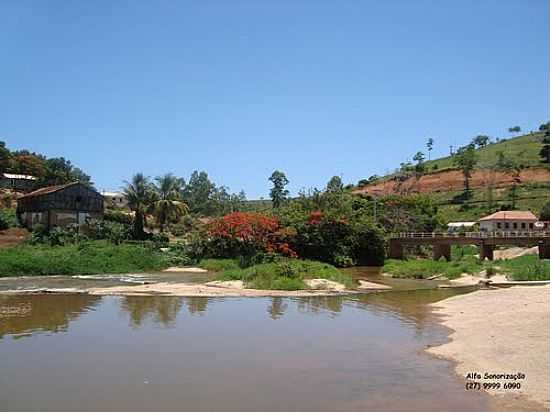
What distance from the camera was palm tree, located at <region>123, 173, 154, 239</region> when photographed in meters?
69.7

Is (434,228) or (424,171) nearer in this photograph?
(434,228)

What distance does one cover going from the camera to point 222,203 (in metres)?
115

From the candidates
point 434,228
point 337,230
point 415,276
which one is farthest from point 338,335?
point 434,228

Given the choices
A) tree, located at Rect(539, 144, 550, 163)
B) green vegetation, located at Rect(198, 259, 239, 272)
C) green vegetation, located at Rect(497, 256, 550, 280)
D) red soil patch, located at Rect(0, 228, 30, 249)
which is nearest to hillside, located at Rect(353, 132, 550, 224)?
tree, located at Rect(539, 144, 550, 163)

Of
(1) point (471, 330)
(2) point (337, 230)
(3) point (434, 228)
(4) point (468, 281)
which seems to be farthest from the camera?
(3) point (434, 228)

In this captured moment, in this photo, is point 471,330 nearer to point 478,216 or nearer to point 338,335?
point 338,335

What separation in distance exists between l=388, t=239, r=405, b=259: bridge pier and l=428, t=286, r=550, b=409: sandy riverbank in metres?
34.7

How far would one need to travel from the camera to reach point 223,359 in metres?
17.9

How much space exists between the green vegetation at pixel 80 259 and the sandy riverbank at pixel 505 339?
31947mm

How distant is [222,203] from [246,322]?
90717 millimetres

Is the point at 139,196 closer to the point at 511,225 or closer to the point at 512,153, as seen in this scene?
the point at 511,225

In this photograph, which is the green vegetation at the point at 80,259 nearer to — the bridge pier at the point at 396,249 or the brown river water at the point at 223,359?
the brown river water at the point at 223,359

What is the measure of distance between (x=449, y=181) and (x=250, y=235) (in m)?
101

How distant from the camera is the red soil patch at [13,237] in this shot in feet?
195
